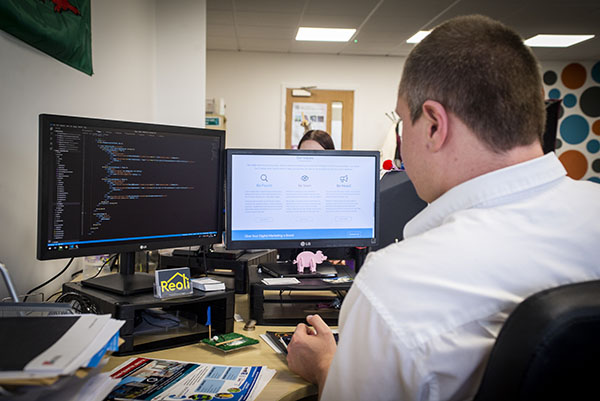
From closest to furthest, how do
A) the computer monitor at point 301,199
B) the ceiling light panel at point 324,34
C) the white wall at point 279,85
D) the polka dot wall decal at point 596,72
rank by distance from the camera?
the computer monitor at point 301,199 → the ceiling light panel at point 324,34 → the white wall at point 279,85 → the polka dot wall decal at point 596,72

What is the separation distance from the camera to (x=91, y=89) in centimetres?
198

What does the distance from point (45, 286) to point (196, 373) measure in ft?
2.52

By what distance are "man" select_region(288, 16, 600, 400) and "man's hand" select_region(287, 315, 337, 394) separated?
220 mm

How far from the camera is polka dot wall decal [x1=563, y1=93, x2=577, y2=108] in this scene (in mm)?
6496

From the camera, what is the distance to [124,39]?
2619mm

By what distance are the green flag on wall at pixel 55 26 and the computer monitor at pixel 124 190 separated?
42 centimetres

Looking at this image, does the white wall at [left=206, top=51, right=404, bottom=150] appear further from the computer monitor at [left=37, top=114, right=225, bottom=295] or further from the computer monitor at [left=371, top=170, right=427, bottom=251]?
the computer monitor at [left=37, top=114, right=225, bottom=295]

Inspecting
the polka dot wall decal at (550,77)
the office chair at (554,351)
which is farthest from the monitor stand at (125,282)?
the polka dot wall decal at (550,77)

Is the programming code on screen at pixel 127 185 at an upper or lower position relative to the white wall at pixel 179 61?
lower

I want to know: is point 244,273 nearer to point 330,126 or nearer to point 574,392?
point 574,392

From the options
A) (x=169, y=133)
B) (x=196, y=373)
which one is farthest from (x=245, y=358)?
(x=169, y=133)

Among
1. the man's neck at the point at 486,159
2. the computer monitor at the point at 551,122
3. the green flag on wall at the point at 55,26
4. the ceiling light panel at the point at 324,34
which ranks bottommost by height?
the man's neck at the point at 486,159

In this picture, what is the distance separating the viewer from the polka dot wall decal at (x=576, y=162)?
259 inches

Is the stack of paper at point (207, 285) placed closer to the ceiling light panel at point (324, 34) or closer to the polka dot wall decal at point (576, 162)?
the ceiling light panel at point (324, 34)
